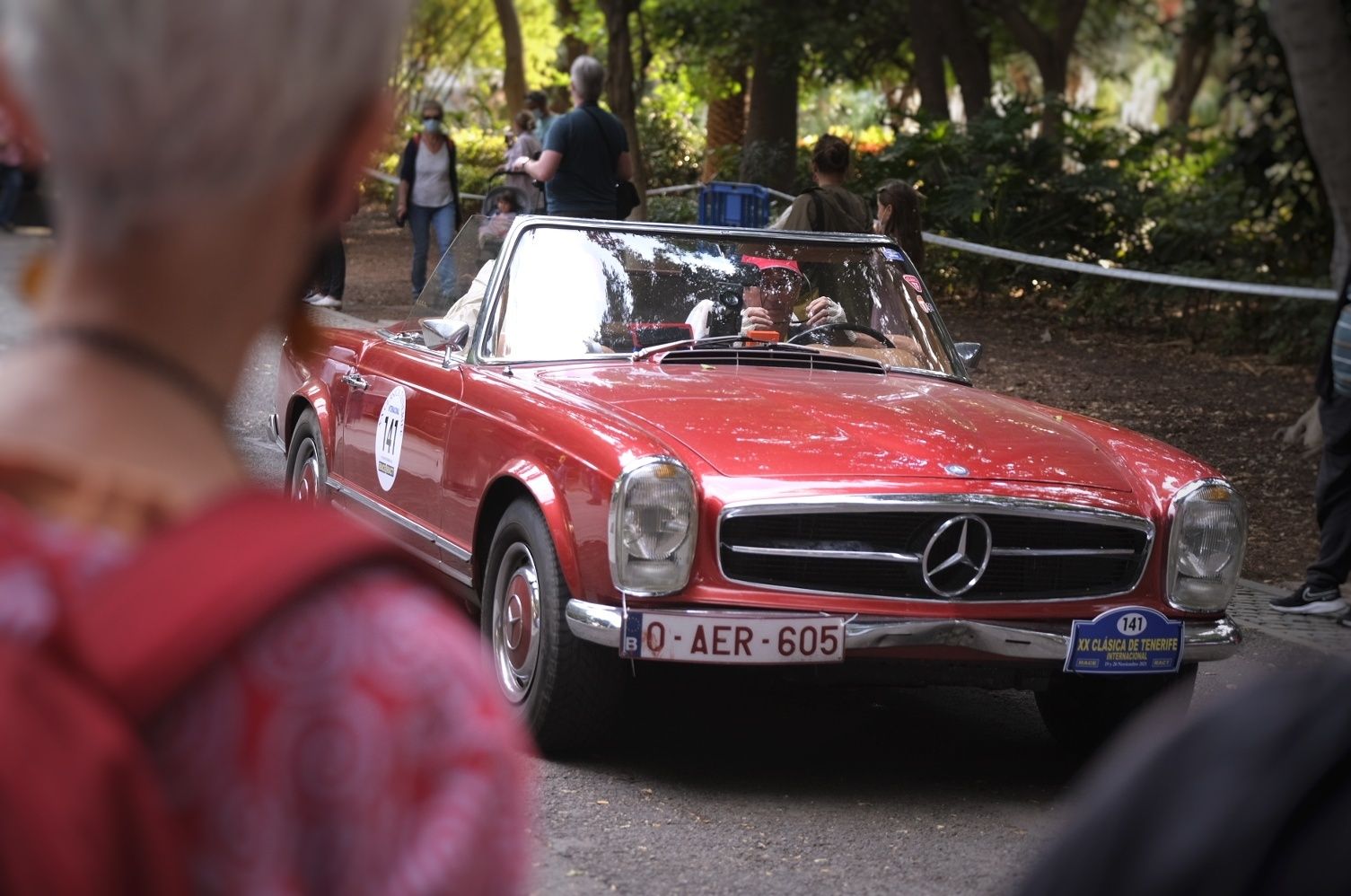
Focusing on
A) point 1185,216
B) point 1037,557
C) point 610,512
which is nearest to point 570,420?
point 610,512

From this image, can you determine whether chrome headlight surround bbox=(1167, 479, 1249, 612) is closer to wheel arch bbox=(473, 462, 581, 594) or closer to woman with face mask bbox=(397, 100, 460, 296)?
wheel arch bbox=(473, 462, 581, 594)

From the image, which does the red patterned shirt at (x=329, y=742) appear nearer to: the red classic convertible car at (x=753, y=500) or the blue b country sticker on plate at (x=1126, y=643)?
the red classic convertible car at (x=753, y=500)

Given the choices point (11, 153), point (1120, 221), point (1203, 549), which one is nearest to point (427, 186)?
point (1120, 221)

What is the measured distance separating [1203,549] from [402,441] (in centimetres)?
290

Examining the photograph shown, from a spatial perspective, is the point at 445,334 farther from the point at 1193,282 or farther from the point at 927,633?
the point at 1193,282

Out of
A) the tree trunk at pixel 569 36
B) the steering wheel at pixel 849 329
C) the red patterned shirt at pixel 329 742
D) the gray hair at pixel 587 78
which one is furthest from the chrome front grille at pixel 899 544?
the tree trunk at pixel 569 36

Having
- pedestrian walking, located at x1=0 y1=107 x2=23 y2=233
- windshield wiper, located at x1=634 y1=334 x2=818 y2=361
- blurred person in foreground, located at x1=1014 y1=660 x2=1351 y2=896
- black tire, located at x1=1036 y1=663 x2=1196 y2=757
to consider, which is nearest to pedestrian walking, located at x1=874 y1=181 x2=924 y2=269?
windshield wiper, located at x1=634 y1=334 x2=818 y2=361

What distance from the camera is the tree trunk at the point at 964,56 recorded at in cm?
2264

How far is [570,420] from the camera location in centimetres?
532

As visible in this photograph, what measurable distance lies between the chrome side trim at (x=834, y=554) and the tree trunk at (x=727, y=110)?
21.9 m

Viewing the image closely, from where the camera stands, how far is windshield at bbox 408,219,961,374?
6414mm

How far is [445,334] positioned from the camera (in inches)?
255

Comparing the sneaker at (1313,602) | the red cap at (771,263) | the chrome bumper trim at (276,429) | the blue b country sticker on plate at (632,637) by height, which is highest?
the red cap at (771,263)

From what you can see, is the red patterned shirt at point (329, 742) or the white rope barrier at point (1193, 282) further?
the white rope barrier at point (1193, 282)
